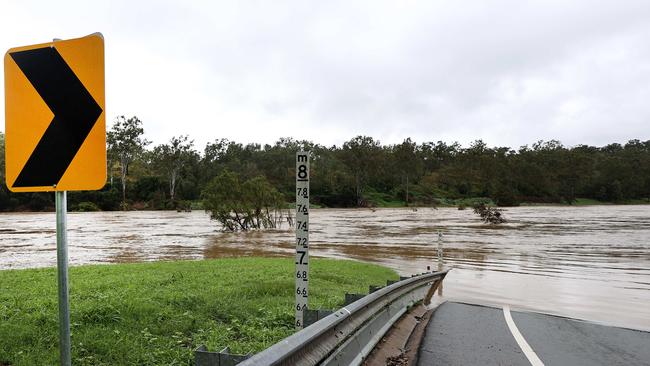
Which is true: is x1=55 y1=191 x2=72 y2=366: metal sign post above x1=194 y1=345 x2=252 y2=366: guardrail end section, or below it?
above

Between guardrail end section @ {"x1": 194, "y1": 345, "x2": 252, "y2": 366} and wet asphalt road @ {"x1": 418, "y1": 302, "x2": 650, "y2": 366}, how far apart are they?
3.02 meters

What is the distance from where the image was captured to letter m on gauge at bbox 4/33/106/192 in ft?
8.72

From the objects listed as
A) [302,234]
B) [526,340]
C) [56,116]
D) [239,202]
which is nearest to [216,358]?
[56,116]

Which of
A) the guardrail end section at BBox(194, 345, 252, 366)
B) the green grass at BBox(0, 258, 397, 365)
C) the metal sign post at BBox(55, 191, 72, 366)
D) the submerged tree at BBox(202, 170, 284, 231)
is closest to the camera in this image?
the metal sign post at BBox(55, 191, 72, 366)

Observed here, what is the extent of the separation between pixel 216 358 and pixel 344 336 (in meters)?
1.71

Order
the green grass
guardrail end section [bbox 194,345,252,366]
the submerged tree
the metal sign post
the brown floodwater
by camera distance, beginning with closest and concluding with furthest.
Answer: the metal sign post, guardrail end section [bbox 194,345,252,366], the green grass, the brown floodwater, the submerged tree

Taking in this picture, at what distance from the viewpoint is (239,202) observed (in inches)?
1561

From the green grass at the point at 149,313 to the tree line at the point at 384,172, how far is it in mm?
92465

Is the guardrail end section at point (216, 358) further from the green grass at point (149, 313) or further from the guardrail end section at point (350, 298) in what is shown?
the guardrail end section at point (350, 298)

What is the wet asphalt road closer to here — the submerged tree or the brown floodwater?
the brown floodwater

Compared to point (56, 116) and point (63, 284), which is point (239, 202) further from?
point (63, 284)

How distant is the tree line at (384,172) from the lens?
106000 millimetres

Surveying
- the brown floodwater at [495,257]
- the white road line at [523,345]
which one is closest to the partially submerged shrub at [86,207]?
the brown floodwater at [495,257]

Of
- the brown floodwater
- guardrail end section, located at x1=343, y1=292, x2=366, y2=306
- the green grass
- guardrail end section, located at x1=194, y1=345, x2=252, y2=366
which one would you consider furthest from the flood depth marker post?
the brown floodwater
